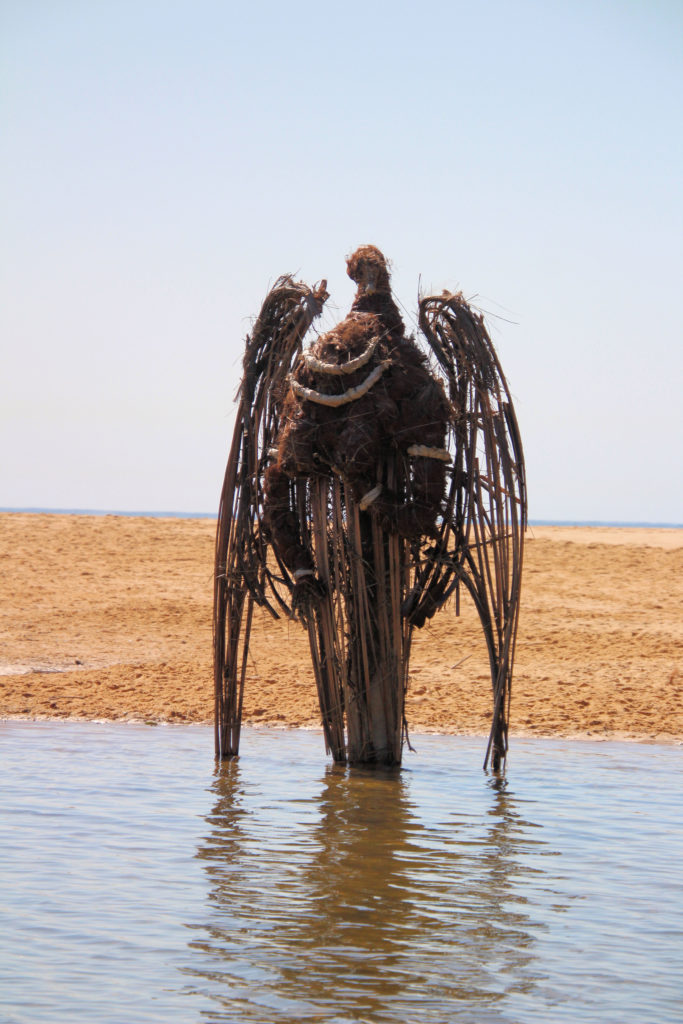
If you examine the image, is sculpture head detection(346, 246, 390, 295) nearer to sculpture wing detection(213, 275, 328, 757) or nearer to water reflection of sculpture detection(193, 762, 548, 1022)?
sculpture wing detection(213, 275, 328, 757)

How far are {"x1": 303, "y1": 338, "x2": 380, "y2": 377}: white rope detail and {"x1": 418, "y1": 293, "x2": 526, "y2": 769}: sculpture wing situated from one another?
2.15 ft

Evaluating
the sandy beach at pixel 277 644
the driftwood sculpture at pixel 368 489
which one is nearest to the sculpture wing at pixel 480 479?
the driftwood sculpture at pixel 368 489

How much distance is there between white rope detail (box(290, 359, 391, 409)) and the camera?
829cm

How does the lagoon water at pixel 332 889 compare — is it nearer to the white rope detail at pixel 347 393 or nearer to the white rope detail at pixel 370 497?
the white rope detail at pixel 370 497

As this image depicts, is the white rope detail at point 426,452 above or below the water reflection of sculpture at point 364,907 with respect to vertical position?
above

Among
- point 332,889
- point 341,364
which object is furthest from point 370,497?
point 332,889

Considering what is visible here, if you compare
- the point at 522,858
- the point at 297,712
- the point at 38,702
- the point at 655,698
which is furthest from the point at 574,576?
the point at 522,858

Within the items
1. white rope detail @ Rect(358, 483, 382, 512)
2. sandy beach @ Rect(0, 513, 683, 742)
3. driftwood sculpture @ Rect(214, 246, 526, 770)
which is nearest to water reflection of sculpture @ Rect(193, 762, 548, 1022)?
driftwood sculpture @ Rect(214, 246, 526, 770)

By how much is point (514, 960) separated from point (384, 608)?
3.67 meters

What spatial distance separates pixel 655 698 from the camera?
12336mm

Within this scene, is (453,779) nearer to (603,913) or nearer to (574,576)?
(603,913)

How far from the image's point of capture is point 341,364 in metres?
8.43

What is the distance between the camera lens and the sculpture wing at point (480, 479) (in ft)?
28.1

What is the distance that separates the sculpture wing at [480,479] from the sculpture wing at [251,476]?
1.08 metres
